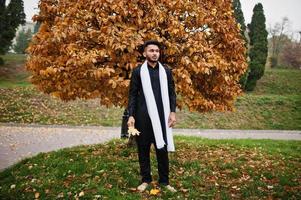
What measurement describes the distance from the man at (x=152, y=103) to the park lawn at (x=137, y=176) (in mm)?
836

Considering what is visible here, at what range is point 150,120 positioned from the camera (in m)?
5.44

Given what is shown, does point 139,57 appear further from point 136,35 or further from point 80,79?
point 80,79

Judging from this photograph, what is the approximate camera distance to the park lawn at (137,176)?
575cm

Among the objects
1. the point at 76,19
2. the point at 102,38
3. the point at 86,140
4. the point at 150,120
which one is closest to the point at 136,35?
the point at 102,38

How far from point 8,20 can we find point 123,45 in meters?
29.8

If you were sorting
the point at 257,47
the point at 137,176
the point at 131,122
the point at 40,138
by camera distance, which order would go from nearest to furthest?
the point at 131,122
the point at 137,176
the point at 40,138
the point at 257,47

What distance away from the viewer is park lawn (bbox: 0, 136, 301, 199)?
5.75m

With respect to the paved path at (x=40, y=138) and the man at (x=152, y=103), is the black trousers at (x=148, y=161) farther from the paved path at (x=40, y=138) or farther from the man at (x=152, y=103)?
the paved path at (x=40, y=138)

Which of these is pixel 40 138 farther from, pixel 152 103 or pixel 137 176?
pixel 152 103

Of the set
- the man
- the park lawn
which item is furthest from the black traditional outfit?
the park lawn

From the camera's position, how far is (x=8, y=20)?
3219cm

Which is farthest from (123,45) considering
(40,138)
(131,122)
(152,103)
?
(40,138)

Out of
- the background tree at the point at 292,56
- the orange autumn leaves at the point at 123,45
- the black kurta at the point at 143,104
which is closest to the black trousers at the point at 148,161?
the black kurta at the point at 143,104

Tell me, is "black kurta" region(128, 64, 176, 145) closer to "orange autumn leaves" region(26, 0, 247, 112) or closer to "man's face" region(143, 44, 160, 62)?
"man's face" region(143, 44, 160, 62)
